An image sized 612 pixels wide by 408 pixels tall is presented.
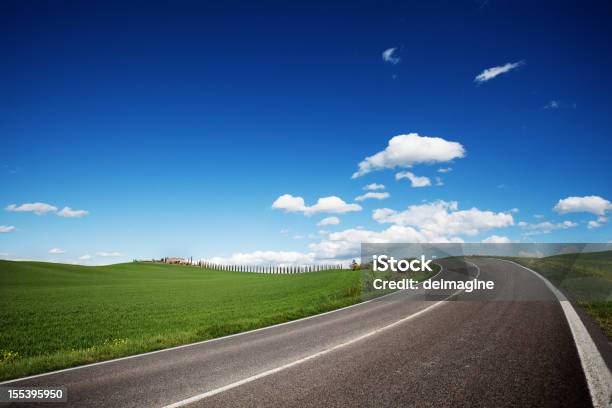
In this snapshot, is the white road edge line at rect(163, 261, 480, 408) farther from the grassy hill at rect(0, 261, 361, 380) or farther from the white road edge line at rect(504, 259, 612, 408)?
the grassy hill at rect(0, 261, 361, 380)

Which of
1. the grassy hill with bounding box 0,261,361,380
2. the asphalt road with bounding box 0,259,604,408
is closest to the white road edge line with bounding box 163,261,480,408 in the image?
the asphalt road with bounding box 0,259,604,408

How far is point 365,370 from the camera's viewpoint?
6176mm

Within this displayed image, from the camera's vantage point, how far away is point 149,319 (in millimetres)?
18141

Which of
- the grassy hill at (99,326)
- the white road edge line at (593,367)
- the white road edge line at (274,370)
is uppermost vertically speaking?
the white road edge line at (593,367)

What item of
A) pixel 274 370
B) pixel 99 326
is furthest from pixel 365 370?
pixel 99 326

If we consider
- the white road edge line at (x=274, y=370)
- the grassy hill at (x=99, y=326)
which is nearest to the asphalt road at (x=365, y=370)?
the white road edge line at (x=274, y=370)

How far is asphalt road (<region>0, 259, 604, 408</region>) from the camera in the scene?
4.98 meters

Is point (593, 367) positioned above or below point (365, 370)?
above

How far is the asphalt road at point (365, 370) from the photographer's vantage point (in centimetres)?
498

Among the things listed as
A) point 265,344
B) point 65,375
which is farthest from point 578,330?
point 65,375

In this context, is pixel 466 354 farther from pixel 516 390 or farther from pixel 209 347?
pixel 209 347

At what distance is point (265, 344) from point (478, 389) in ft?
18.1

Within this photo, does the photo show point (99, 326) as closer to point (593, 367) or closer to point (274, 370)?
point (274, 370)

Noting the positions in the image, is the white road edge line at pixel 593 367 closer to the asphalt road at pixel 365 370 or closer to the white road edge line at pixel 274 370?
the asphalt road at pixel 365 370
